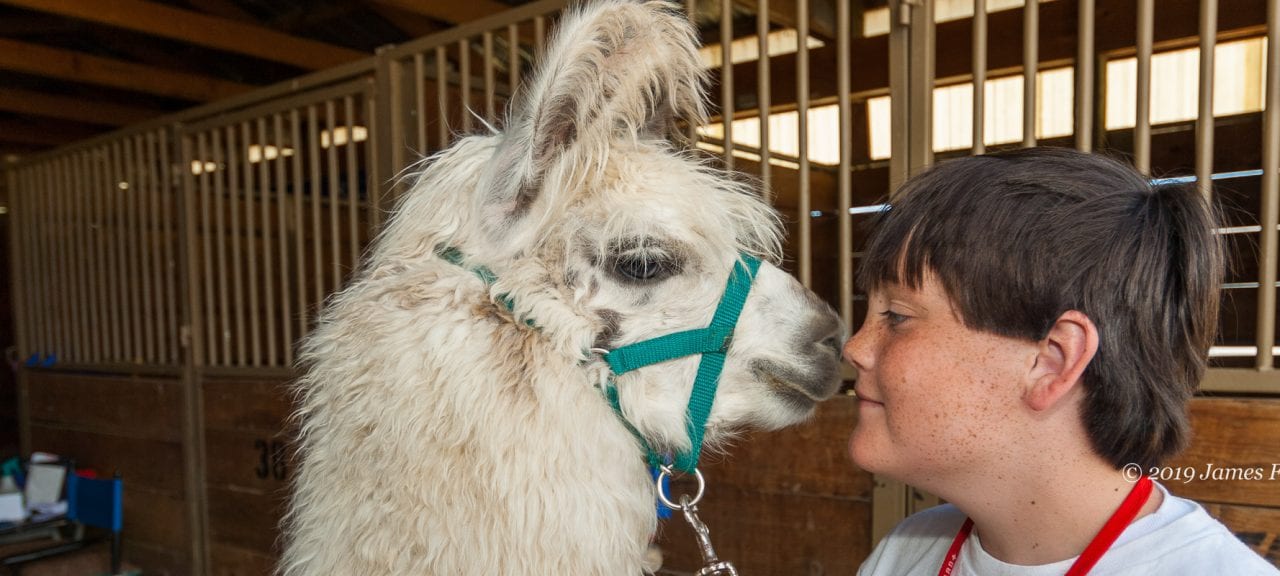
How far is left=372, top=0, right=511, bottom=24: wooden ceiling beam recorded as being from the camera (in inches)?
120

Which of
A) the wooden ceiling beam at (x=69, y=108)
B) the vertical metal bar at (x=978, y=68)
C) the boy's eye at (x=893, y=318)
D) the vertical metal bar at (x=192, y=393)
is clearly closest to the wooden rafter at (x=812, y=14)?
the vertical metal bar at (x=978, y=68)

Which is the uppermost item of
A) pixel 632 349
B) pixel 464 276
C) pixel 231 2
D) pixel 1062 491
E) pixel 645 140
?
pixel 231 2

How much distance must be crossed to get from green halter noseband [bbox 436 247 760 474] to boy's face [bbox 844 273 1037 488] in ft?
0.93

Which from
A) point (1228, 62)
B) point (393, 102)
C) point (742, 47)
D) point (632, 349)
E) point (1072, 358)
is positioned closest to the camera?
point (1072, 358)

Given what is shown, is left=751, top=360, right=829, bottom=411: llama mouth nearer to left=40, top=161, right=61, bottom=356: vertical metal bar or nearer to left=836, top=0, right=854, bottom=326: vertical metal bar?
left=836, top=0, right=854, bottom=326: vertical metal bar

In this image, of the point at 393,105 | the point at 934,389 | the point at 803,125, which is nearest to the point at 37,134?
the point at 393,105

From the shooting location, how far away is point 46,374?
3.90 meters

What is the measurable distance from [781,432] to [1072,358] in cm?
110

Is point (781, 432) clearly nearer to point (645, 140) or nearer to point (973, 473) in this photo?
point (645, 140)

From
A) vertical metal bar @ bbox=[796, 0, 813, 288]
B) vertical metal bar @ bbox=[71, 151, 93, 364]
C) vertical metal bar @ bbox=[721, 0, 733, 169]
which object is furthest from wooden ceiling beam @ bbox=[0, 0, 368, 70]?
vertical metal bar @ bbox=[796, 0, 813, 288]

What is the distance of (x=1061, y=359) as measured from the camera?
30.8 inches

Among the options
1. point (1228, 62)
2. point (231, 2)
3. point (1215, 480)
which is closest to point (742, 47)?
point (1228, 62)

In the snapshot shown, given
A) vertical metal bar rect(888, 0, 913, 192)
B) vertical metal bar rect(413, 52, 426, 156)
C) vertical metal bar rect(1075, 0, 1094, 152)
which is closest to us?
vertical metal bar rect(1075, 0, 1094, 152)

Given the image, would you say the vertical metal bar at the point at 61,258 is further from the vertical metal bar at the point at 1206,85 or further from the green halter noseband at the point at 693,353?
the vertical metal bar at the point at 1206,85
